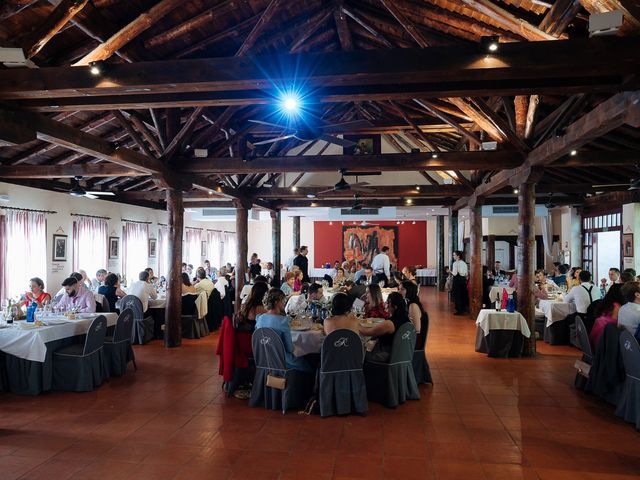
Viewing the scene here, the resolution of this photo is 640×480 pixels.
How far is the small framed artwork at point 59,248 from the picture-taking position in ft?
37.0

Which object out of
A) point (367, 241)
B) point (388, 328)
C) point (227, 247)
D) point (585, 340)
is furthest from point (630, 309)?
point (227, 247)

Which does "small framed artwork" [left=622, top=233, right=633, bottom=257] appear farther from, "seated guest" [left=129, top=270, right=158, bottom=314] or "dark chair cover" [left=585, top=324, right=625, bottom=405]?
"seated guest" [left=129, top=270, right=158, bottom=314]

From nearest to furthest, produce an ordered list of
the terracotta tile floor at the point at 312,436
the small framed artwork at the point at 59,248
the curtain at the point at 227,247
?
the terracotta tile floor at the point at 312,436
the small framed artwork at the point at 59,248
the curtain at the point at 227,247

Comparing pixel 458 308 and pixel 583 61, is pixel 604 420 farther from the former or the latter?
pixel 458 308

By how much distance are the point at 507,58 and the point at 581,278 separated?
5578mm

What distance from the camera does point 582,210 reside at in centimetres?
1511

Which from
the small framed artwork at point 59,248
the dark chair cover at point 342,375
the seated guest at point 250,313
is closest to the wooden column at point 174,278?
the seated guest at point 250,313

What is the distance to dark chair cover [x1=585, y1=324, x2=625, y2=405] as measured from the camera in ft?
16.2

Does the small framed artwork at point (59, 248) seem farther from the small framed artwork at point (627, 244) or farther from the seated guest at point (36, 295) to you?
the small framed artwork at point (627, 244)

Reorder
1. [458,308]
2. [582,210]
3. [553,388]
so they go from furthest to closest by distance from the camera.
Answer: [582,210] < [458,308] < [553,388]

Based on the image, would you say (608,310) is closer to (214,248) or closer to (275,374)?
(275,374)

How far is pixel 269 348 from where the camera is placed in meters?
4.85

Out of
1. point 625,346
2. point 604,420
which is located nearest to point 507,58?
point 625,346

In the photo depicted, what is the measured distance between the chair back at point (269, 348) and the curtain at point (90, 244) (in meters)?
8.88
